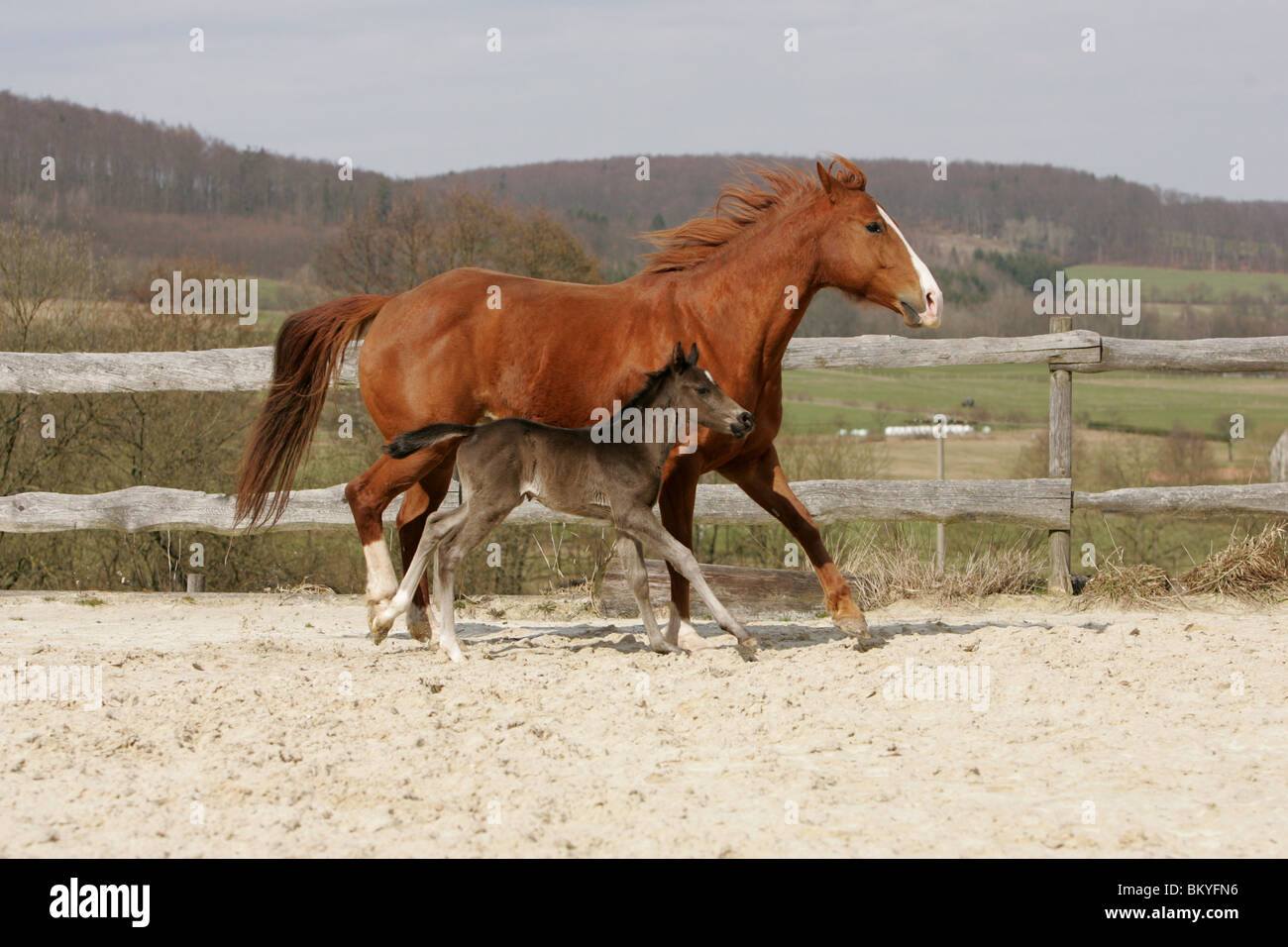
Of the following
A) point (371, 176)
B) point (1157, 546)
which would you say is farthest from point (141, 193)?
point (1157, 546)

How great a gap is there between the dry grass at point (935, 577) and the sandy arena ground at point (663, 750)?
1.80 meters

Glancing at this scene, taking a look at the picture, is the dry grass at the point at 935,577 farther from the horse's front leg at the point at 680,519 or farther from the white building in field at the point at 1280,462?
the horse's front leg at the point at 680,519

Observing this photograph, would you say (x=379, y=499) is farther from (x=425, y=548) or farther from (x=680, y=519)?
(x=680, y=519)

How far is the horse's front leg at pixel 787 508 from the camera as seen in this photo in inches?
245

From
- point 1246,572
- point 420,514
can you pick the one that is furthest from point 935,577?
point 420,514

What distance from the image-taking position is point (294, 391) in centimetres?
674

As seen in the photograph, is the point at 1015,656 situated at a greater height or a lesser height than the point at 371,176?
lesser

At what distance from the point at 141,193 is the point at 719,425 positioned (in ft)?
116

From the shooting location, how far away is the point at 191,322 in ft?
41.0
